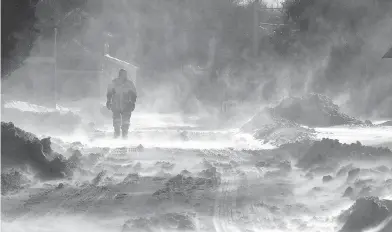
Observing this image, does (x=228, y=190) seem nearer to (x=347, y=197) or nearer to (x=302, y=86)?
(x=347, y=197)

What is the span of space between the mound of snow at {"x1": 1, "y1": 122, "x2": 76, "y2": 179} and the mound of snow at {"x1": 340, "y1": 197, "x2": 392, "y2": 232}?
19.9ft

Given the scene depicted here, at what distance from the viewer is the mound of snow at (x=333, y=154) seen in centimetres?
1388

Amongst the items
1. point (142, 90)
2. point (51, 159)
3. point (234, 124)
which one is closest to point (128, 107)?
point (51, 159)

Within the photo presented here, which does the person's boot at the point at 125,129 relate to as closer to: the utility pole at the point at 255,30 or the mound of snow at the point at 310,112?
the mound of snow at the point at 310,112

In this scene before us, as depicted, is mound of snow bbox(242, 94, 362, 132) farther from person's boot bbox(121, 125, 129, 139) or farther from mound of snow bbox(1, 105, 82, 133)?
person's boot bbox(121, 125, 129, 139)

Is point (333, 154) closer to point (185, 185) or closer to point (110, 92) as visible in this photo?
point (185, 185)

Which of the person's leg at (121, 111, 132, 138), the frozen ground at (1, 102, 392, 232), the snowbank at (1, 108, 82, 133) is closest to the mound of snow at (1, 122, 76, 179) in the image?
the frozen ground at (1, 102, 392, 232)

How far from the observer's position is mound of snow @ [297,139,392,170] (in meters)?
13.9

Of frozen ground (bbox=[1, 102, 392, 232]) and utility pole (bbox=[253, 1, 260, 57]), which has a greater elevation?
utility pole (bbox=[253, 1, 260, 57])

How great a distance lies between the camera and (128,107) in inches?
797

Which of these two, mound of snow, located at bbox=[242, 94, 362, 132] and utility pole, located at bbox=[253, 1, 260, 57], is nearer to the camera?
mound of snow, located at bbox=[242, 94, 362, 132]

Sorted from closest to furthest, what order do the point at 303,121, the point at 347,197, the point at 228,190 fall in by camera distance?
the point at 347,197
the point at 228,190
the point at 303,121

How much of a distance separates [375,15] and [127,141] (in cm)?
3439

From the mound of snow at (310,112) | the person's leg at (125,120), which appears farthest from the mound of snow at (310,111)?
the person's leg at (125,120)
